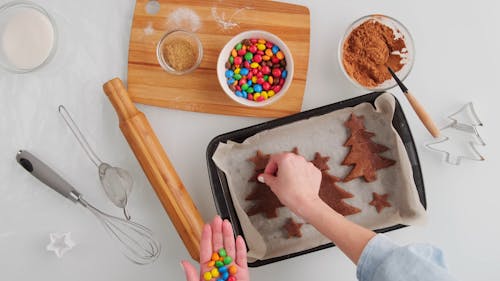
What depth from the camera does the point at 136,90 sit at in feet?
3.58

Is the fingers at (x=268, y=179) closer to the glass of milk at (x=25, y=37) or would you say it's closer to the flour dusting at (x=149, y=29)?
the flour dusting at (x=149, y=29)

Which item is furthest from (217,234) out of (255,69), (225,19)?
(225,19)

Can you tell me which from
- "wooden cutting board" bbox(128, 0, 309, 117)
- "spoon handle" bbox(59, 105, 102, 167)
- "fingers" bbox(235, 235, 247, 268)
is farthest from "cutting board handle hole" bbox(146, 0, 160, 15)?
"fingers" bbox(235, 235, 247, 268)

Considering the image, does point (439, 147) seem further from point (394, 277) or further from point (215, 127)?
point (215, 127)

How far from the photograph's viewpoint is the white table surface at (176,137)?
1.09 meters

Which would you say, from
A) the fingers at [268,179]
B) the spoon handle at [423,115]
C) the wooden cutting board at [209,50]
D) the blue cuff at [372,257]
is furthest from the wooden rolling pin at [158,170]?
the spoon handle at [423,115]

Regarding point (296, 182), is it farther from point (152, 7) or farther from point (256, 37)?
point (152, 7)

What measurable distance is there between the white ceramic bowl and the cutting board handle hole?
19 cm

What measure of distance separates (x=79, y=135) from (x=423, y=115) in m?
0.79

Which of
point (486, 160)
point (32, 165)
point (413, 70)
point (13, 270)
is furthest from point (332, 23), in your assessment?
point (13, 270)

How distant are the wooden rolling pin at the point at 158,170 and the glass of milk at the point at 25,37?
20 cm

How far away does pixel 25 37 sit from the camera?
1110mm

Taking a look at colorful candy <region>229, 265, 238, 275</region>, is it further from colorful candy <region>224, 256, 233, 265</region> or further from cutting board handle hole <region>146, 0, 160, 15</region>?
cutting board handle hole <region>146, 0, 160, 15</region>

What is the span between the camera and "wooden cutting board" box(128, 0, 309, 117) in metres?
1.08
